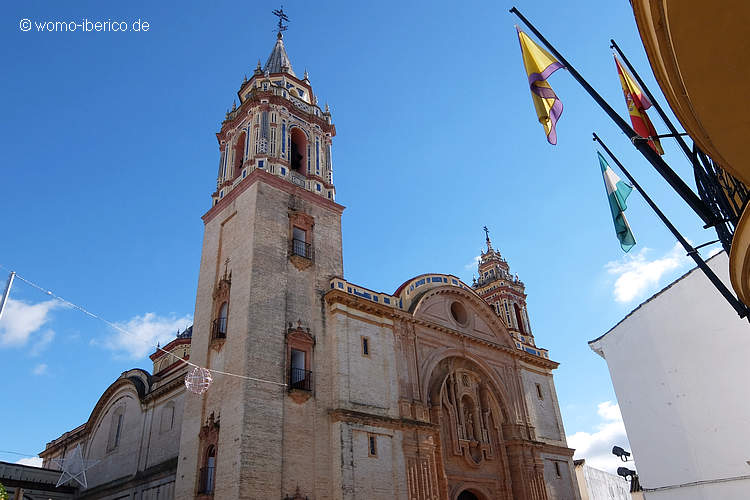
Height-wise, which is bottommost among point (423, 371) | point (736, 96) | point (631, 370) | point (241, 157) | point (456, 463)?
point (736, 96)

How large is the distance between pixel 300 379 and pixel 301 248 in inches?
251

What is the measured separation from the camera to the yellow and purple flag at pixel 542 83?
1025cm

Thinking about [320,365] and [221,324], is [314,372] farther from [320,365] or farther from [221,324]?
[221,324]

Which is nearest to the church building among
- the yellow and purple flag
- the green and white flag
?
the green and white flag

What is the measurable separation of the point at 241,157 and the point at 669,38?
27.7m

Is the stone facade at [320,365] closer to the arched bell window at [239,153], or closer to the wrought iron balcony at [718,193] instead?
the arched bell window at [239,153]

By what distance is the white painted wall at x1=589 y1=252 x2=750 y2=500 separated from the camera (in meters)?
17.5

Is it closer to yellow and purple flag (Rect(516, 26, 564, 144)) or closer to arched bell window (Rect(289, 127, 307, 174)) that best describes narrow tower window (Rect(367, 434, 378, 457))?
arched bell window (Rect(289, 127, 307, 174))

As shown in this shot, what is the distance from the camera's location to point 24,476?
35000 mm

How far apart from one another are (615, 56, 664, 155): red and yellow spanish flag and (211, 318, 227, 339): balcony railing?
18.3 metres

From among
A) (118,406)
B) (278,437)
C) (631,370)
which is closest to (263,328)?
(278,437)

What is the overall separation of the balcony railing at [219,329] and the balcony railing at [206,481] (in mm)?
5189

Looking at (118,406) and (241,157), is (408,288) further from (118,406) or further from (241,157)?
(118,406)

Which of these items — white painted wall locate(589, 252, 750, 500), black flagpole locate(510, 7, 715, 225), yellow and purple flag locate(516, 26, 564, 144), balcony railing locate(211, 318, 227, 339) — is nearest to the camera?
black flagpole locate(510, 7, 715, 225)
